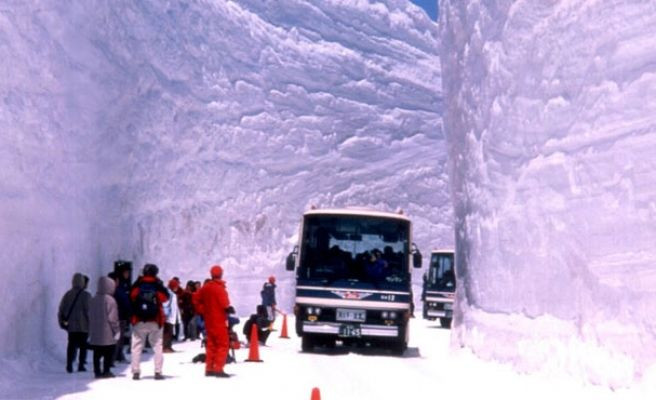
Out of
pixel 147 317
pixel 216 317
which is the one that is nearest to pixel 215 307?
pixel 216 317

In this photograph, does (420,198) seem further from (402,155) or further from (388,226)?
(388,226)

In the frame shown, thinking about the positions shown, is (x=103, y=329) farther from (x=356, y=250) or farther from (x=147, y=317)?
(x=356, y=250)

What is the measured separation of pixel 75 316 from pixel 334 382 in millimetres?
4105

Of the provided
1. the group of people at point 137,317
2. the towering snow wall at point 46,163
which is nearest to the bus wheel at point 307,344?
the towering snow wall at point 46,163

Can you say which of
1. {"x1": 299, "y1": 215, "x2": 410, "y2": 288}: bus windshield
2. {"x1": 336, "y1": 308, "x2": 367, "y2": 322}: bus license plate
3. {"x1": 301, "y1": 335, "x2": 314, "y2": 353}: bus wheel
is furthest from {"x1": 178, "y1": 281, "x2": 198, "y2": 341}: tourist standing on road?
{"x1": 336, "y1": 308, "x2": 367, "y2": 322}: bus license plate

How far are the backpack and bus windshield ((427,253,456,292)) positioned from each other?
20.6 m

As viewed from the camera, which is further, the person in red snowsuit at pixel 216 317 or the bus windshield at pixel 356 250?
the bus windshield at pixel 356 250

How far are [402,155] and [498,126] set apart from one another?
124 ft

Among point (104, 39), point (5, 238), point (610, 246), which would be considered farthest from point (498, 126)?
point (104, 39)

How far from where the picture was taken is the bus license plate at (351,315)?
19.5 meters

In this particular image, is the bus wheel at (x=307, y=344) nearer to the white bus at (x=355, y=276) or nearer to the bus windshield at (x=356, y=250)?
the white bus at (x=355, y=276)

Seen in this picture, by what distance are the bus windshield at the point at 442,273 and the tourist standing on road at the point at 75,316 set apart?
64.9 ft

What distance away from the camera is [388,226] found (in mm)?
20203

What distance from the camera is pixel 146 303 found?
14.0m
